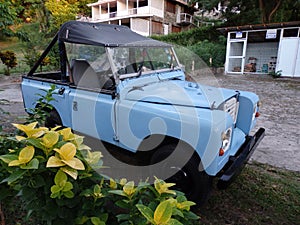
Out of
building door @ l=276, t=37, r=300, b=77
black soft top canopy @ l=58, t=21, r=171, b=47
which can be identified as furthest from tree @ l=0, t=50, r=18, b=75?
building door @ l=276, t=37, r=300, b=77

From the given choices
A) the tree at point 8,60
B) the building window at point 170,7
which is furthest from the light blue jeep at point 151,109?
the building window at point 170,7

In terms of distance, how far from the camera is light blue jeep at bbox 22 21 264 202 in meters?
2.23

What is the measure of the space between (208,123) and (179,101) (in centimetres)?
51

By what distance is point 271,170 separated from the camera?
10.7 feet

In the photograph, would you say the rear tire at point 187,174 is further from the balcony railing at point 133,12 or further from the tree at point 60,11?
the balcony railing at point 133,12

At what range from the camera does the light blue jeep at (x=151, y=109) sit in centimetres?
223

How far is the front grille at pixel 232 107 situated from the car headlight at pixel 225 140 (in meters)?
0.27

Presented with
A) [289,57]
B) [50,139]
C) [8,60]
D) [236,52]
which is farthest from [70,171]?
[236,52]

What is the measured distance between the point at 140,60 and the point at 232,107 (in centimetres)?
146

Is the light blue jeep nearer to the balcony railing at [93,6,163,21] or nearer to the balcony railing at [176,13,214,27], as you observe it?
the balcony railing at [93,6,163,21]

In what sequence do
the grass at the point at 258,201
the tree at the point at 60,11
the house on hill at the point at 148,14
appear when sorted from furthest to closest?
the house on hill at the point at 148,14 < the tree at the point at 60,11 < the grass at the point at 258,201

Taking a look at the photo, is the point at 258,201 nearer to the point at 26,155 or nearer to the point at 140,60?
the point at 140,60

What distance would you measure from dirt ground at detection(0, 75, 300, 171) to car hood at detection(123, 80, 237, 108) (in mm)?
1274

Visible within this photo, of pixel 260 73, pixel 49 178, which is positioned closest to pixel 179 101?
pixel 49 178
